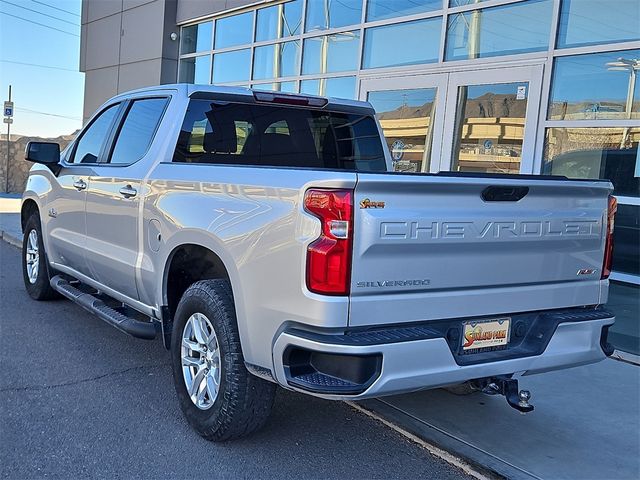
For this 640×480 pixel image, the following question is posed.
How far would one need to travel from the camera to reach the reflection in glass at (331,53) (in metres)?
10.1

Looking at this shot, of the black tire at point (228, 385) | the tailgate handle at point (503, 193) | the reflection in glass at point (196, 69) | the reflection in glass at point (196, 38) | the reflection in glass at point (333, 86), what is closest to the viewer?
the tailgate handle at point (503, 193)

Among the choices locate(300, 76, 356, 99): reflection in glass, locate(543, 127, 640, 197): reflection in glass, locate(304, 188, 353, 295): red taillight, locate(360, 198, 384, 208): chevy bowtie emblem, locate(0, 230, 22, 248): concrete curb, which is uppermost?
locate(300, 76, 356, 99): reflection in glass

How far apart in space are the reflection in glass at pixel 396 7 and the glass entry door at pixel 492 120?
→ 1186 millimetres

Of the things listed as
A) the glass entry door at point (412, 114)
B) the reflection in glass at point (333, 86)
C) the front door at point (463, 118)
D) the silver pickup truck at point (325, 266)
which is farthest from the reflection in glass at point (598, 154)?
the reflection in glass at point (333, 86)

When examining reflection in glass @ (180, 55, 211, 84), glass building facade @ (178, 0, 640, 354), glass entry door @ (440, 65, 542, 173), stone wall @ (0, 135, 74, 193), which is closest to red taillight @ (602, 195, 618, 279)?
glass building facade @ (178, 0, 640, 354)

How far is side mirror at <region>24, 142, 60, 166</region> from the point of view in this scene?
5594 millimetres

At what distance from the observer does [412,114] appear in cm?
882

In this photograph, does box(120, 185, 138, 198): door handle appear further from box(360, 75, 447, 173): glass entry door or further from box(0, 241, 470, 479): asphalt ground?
box(360, 75, 447, 173): glass entry door

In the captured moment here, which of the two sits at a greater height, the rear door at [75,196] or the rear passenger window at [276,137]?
the rear passenger window at [276,137]

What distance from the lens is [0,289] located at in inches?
279

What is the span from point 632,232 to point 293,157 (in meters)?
3.88

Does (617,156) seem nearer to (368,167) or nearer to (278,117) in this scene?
(368,167)

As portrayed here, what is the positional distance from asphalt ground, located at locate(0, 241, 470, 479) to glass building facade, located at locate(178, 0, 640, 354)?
3266 millimetres

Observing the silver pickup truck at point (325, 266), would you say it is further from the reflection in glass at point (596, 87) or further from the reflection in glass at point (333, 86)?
the reflection in glass at point (333, 86)
